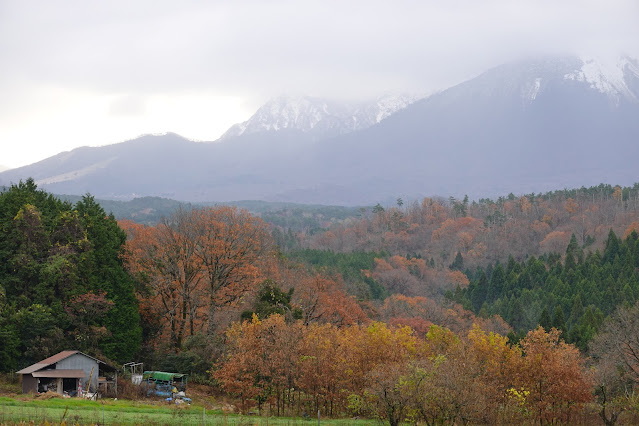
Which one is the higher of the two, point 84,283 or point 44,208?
point 44,208

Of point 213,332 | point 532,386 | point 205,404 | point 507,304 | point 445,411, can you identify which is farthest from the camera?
point 507,304

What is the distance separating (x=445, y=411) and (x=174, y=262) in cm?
2282

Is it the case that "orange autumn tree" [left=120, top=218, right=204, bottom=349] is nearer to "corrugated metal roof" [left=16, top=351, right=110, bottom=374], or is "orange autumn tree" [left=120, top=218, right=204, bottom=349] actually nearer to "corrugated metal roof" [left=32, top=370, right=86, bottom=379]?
"corrugated metal roof" [left=16, top=351, right=110, bottom=374]

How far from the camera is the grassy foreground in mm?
21984

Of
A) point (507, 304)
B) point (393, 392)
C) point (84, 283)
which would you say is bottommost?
point (507, 304)

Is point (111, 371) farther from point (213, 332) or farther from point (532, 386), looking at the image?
point (532, 386)

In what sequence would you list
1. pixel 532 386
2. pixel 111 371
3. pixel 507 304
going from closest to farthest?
1. pixel 532 386
2. pixel 111 371
3. pixel 507 304

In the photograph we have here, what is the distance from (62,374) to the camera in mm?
32625

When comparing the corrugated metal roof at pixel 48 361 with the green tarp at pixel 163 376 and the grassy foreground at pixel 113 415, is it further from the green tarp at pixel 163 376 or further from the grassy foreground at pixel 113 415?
the grassy foreground at pixel 113 415

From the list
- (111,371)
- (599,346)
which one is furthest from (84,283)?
(599,346)

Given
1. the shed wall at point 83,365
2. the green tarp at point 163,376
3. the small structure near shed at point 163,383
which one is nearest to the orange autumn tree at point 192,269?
the small structure near shed at point 163,383

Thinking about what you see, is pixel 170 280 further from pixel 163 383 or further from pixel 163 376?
pixel 163 376

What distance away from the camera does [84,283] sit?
125ft

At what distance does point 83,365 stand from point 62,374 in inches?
55.3
